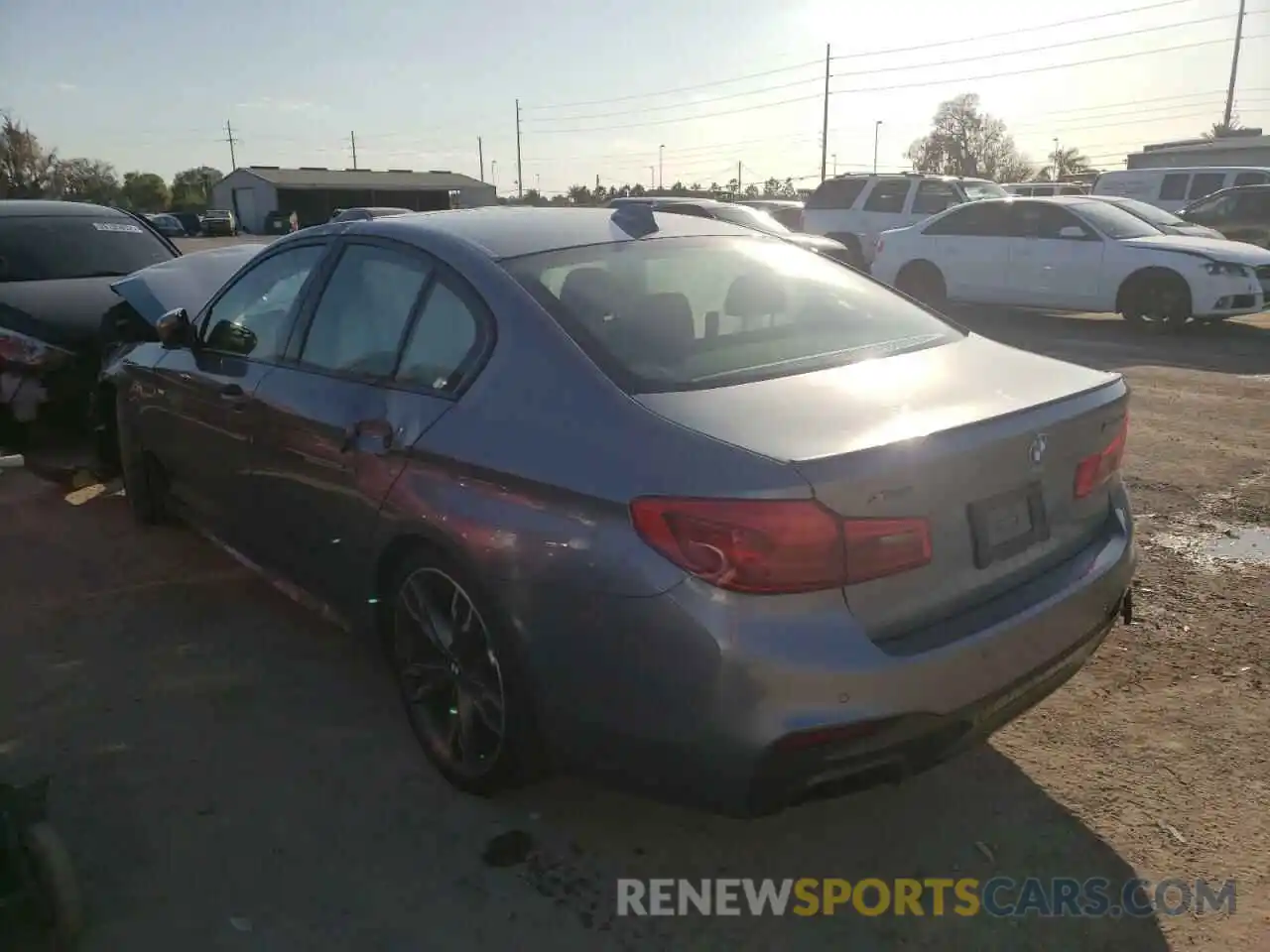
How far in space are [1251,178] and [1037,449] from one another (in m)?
20.0

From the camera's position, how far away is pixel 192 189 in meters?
86.3

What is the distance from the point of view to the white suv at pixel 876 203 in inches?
663

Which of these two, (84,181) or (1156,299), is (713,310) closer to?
(1156,299)

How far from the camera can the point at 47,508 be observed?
6.01m

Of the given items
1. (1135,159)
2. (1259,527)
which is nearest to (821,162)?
(1135,159)

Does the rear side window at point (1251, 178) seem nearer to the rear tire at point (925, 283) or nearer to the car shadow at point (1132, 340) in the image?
the car shadow at point (1132, 340)

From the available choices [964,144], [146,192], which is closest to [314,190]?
[146,192]

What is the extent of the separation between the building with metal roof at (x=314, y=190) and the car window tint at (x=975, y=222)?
53.3m

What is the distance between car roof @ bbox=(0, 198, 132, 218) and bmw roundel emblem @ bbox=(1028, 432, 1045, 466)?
290 inches

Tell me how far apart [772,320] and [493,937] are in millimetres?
1872

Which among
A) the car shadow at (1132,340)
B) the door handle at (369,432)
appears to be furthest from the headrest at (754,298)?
the car shadow at (1132,340)

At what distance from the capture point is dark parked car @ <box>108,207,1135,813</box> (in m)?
2.24

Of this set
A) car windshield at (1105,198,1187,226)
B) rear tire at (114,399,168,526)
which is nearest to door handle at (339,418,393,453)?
rear tire at (114,399,168,526)

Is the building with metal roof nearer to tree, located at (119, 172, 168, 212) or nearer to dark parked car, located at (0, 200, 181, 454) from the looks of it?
tree, located at (119, 172, 168, 212)
